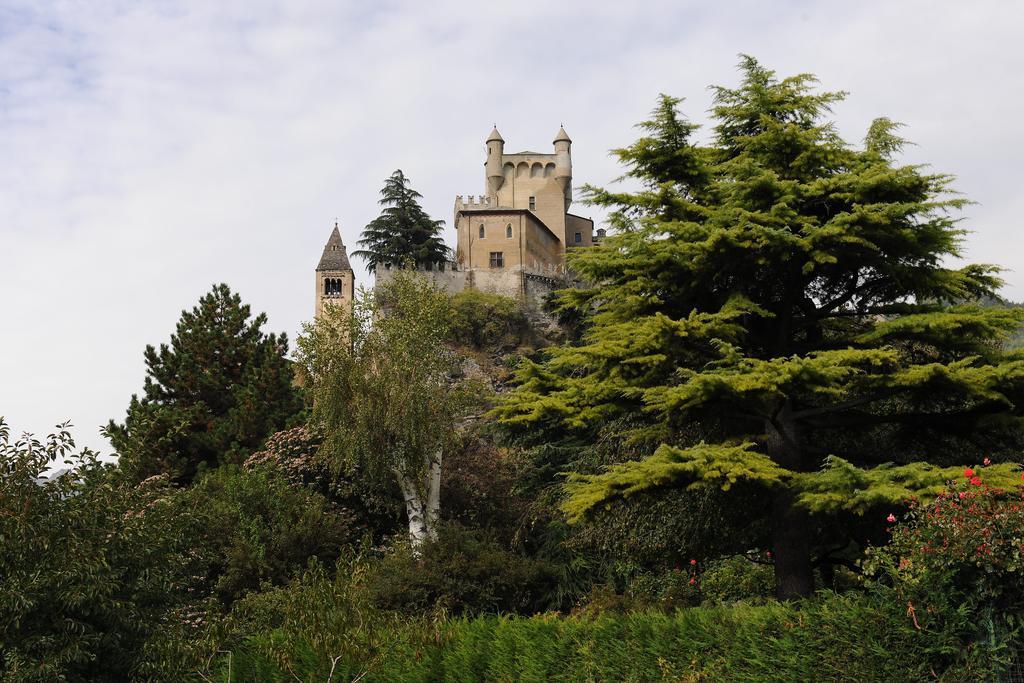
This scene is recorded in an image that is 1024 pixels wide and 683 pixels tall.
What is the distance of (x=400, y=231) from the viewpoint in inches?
2640

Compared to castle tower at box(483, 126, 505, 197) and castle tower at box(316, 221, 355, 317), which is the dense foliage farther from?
castle tower at box(483, 126, 505, 197)

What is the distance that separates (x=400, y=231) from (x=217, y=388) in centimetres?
3226

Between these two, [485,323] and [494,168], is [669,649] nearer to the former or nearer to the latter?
[485,323]

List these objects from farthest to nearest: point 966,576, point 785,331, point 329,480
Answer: point 329,480, point 785,331, point 966,576

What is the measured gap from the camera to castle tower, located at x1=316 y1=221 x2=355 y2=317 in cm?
7375

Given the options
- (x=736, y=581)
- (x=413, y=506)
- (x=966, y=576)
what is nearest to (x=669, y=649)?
(x=966, y=576)

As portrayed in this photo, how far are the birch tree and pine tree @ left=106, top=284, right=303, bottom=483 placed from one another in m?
7.48

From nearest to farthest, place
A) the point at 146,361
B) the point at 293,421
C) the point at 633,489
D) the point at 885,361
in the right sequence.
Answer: the point at 633,489
the point at 885,361
the point at 293,421
the point at 146,361

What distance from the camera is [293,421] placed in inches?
1310

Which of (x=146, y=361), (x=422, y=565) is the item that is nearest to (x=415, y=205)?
(x=146, y=361)

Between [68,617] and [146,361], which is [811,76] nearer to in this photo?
[68,617]

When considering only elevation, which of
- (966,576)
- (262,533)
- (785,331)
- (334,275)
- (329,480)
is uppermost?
(334,275)

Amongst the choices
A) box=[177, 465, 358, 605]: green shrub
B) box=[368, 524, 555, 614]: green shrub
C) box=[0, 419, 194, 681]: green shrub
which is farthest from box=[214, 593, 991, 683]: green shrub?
box=[177, 465, 358, 605]: green shrub

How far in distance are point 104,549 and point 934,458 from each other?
12.0 meters
